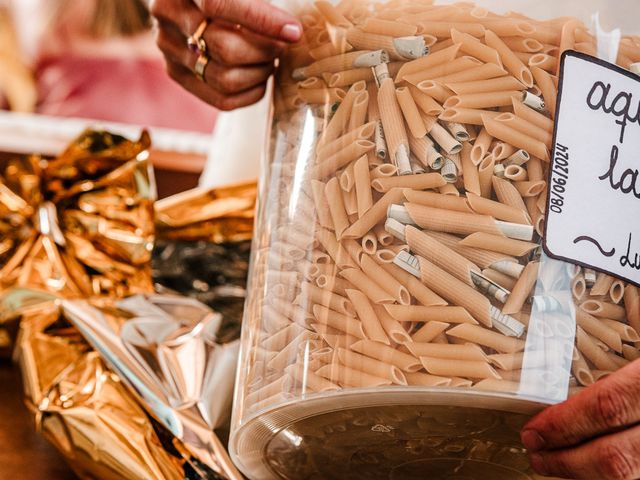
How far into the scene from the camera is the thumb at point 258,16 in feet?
1.49

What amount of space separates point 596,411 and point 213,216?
1.39ft

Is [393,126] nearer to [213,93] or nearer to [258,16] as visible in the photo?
[258,16]

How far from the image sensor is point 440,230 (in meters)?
0.38

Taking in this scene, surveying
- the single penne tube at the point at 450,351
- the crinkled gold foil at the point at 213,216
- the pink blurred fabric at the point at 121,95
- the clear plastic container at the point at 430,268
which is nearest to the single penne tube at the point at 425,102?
the clear plastic container at the point at 430,268

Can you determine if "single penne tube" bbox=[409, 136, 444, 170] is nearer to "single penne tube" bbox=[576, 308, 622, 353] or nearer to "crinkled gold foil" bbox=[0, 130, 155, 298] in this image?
"single penne tube" bbox=[576, 308, 622, 353]

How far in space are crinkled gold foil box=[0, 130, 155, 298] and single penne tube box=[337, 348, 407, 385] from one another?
338mm

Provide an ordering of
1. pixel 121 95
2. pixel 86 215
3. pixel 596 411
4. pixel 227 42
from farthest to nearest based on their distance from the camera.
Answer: pixel 121 95 < pixel 86 215 < pixel 227 42 < pixel 596 411

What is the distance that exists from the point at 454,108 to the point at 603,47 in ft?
0.25

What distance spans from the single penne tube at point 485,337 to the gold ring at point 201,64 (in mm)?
251

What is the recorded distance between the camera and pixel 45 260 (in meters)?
0.68

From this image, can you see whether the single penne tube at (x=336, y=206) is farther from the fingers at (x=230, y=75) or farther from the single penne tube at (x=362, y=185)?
the fingers at (x=230, y=75)

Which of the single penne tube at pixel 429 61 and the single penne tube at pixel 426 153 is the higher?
the single penne tube at pixel 429 61

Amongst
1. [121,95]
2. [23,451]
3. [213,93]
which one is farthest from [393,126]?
[121,95]

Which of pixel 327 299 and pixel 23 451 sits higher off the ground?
pixel 327 299
